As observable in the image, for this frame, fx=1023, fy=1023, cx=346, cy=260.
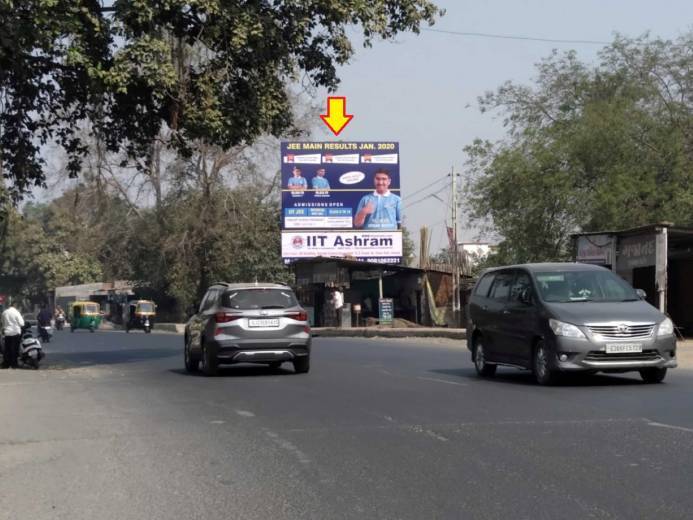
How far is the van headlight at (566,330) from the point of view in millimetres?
14156

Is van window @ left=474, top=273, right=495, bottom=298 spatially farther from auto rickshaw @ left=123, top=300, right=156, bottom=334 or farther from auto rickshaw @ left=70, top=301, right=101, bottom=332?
auto rickshaw @ left=70, top=301, right=101, bottom=332

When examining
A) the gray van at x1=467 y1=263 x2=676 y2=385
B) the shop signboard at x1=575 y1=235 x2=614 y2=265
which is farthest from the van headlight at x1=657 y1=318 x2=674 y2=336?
the shop signboard at x1=575 y1=235 x2=614 y2=265

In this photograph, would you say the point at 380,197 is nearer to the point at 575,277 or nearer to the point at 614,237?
the point at 614,237

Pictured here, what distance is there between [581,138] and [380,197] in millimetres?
12914

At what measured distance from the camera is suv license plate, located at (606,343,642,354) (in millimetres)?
14078

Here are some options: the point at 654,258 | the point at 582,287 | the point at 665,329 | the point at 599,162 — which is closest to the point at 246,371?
the point at 582,287

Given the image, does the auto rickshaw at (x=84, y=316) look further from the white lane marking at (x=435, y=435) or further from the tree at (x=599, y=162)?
the white lane marking at (x=435, y=435)

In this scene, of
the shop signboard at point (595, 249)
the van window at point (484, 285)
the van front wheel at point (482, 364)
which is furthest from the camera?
the shop signboard at point (595, 249)

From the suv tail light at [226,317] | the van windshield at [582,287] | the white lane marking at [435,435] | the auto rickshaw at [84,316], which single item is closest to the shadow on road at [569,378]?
the van windshield at [582,287]

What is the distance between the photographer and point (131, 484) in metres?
7.93

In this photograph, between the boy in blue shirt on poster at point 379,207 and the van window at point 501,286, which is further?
the boy in blue shirt on poster at point 379,207

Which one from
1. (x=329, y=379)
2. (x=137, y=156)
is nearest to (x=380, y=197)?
(x=137, y=156)

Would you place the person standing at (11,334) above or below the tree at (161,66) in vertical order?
below

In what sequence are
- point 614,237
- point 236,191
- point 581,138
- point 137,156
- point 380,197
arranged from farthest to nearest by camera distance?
point 236,191 → point 380,197 → point 581,138 → point 614,237 → point 137,156
